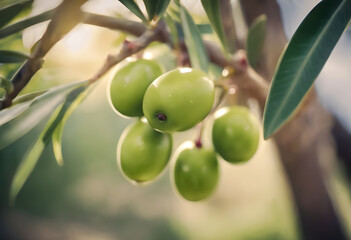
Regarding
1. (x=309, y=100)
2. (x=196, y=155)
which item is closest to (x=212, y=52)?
(x=196, y=155)

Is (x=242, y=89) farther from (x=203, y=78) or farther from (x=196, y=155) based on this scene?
(x=203, y=78)

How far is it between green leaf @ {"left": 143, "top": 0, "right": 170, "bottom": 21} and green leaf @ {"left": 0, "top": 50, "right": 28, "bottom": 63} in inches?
9.0

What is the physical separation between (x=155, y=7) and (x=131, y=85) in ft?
0.58

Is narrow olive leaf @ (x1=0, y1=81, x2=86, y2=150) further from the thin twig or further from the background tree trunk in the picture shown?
the background tree trunk

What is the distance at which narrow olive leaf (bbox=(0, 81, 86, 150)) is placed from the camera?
55 cm

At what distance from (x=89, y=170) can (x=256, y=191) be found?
4.77 meters

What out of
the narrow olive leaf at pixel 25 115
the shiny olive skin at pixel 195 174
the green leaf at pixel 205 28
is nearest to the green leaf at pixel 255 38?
the green leaf at pixel 205 28

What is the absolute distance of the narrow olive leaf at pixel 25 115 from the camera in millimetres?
547

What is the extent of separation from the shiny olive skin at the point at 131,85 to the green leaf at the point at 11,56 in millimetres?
197

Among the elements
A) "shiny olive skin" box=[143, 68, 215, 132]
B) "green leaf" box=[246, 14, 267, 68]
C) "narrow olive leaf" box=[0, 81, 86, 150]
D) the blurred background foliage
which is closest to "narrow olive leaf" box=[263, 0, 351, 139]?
"shiny olive skin" box=[143, 68, 215, 132]

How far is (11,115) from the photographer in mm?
550

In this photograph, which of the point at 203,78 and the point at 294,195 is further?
the point at 294,195

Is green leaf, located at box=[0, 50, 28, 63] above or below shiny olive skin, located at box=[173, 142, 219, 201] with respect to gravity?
above

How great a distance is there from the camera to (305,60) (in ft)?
1.75
